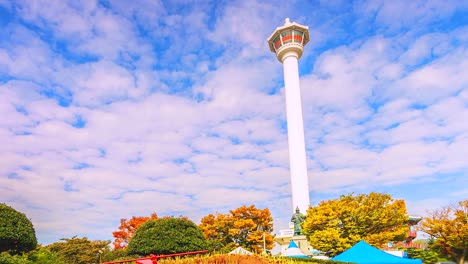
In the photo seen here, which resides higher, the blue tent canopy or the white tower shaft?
the white tower shaft

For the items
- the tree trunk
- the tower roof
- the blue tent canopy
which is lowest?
the blue tent canopy

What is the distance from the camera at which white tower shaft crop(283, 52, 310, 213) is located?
43906mm

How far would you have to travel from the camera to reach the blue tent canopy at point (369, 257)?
14.7 meters

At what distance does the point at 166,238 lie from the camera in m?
21.1

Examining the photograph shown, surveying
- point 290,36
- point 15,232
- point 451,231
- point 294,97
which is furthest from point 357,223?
point 290,36

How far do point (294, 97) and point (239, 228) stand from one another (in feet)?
70.7

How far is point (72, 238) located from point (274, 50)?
1497 inches

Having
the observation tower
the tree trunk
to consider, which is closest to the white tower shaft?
the observation tower

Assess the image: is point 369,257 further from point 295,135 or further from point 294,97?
point 294,97

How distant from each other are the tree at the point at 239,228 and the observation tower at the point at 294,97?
9410 mm

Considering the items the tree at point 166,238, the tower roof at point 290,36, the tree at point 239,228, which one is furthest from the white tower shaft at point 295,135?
the tree at point 166,238

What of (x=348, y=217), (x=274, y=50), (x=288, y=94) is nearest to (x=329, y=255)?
(x=348, y=217)

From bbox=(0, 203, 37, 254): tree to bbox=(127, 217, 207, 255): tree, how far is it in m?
5.82

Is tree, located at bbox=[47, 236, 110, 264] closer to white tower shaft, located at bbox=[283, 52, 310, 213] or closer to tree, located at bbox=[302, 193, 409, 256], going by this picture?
tree, located at bbox=[302, 193, 409, 256]
